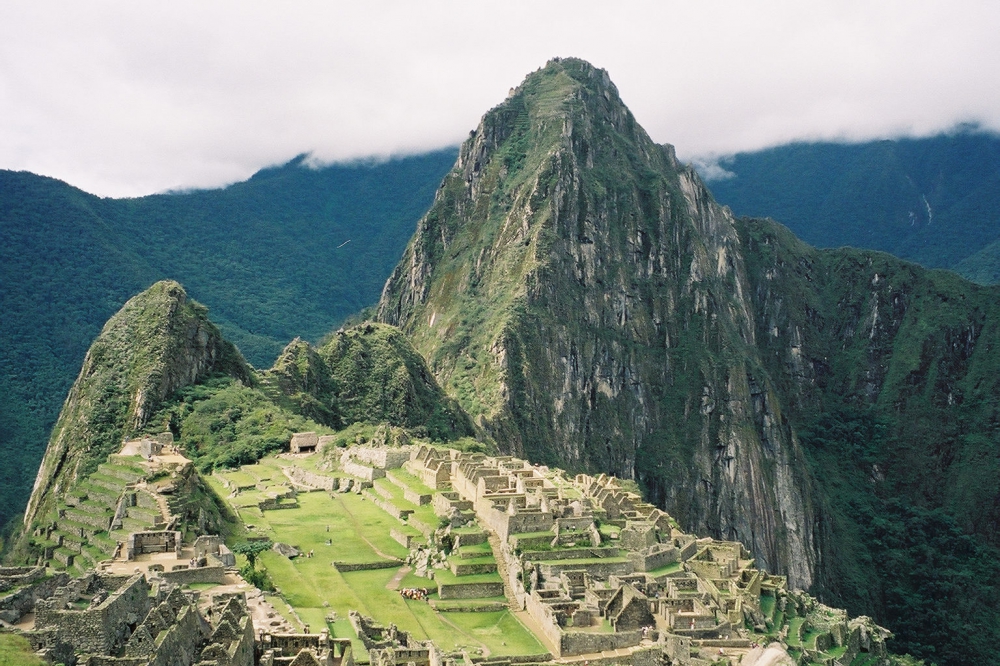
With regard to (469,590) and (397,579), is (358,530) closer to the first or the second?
(397,579)

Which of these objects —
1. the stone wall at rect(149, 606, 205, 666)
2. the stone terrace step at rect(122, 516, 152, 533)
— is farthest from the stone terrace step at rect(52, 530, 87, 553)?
Answer: the stone wall at rect(149, 606, 205, 666)

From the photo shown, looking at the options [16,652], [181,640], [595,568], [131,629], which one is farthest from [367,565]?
[16,652]

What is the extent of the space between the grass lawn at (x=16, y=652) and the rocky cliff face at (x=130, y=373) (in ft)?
203

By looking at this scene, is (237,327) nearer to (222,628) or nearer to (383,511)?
(383,511)

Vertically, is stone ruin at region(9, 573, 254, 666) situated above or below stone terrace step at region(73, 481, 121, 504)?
above

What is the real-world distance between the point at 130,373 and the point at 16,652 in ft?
277

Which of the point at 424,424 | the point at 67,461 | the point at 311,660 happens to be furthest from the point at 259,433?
the point at 311,660

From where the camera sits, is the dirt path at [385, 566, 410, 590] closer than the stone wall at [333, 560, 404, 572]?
Yes

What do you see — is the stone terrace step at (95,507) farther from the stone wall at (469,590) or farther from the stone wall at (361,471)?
the stone wall at (361,471)

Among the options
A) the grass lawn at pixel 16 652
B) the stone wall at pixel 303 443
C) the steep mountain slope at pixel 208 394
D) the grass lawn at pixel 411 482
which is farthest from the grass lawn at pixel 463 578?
the stone wall at pixel 303 443

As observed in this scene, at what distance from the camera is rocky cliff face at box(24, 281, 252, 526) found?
93312 mm

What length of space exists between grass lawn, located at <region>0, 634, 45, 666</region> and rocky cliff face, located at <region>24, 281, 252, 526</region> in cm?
6191

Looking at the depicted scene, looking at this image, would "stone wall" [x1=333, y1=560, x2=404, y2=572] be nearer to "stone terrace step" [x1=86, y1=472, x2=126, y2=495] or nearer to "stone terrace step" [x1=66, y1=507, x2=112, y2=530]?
"stone terrace step" [x1=66, y1=507, x2=112, y2=530]

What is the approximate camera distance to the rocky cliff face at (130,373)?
93.3 metres
